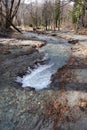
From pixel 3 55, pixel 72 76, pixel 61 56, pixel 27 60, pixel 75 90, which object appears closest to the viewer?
pixel 75 90

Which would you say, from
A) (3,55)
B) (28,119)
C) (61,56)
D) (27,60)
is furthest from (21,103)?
(61,56)

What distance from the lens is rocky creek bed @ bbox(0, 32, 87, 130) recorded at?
7734 mm

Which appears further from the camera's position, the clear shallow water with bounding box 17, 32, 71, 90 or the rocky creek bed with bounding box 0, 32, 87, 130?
the clear shallow water with bounding box 17, 32, 71, 90

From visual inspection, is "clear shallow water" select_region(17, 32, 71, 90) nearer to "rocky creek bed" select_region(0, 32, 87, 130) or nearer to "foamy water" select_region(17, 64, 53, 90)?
"foamy water" select_region(17, 64, 53, 90)

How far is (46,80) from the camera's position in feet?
39.9

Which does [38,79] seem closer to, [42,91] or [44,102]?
[42,91]

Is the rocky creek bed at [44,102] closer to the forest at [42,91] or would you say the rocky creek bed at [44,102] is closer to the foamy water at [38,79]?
the forest at [42,91]

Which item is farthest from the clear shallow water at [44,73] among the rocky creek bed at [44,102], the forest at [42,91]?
the rocky creek bed at [44,102]

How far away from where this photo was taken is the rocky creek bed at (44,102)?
773 centimetres

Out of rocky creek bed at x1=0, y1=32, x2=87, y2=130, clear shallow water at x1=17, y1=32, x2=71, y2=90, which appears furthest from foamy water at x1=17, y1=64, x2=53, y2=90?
rocky creek bed at x1=0, y1=32, x2=87, y2=130

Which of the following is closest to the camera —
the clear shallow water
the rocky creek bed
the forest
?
the rocky creek bed

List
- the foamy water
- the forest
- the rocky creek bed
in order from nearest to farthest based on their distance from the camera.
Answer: the rocky creek bed < the forest < the foamy water

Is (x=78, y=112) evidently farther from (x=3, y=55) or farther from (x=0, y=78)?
(x=3, y=55)

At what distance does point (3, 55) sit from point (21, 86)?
250 inches
